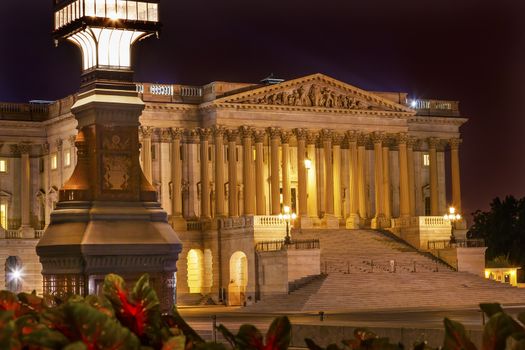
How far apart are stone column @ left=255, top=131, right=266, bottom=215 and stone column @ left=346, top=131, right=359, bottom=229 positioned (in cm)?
827

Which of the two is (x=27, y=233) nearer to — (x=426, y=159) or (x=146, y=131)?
(x=146, y=131)

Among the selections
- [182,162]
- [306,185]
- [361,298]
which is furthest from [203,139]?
[361,298]

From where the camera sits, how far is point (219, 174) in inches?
4250

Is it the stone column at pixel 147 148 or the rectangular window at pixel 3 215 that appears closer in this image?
the stone column at pixel 147 148

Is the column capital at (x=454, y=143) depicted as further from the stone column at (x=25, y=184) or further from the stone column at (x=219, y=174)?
the stone column at (x=25, y=184)

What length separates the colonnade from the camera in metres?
108

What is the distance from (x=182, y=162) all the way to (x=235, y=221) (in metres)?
10.0

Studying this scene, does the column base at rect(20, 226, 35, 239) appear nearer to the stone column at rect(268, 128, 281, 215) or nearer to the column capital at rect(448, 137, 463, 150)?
the stone column at rect(268, 128, 281, 215)

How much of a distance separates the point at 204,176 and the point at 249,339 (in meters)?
102

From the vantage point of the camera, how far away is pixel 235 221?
103 m

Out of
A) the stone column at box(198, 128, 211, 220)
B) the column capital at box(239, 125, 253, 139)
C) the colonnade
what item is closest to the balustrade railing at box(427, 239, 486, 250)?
the colonnade

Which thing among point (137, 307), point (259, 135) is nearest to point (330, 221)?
point (259, 135)

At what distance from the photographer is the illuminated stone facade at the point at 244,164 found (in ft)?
349

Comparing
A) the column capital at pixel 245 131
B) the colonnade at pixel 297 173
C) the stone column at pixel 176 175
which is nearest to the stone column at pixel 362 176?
the colonnade at pixel 297 173
